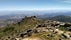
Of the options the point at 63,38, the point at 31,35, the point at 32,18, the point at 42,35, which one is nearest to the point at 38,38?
the point at 42,35

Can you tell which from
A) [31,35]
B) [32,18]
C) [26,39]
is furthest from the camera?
[32,18]

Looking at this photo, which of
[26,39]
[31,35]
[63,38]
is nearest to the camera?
[63,38]

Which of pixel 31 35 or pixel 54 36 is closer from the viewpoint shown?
pixel 54 36

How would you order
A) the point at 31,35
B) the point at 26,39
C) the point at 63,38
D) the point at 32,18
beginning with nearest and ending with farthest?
the point at 63,38 < the point at 26,39 < the point at 31,35 < the point at 32,18

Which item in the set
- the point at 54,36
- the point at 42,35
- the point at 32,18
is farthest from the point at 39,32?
the point at 32,18

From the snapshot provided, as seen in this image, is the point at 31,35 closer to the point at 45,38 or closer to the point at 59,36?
the point at 45,38

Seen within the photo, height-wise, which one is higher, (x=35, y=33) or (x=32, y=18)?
(x=35, y=33)

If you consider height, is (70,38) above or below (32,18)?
above

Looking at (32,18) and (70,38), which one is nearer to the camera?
(70,38)

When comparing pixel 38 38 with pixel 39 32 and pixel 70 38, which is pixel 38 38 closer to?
pixel 39 32
